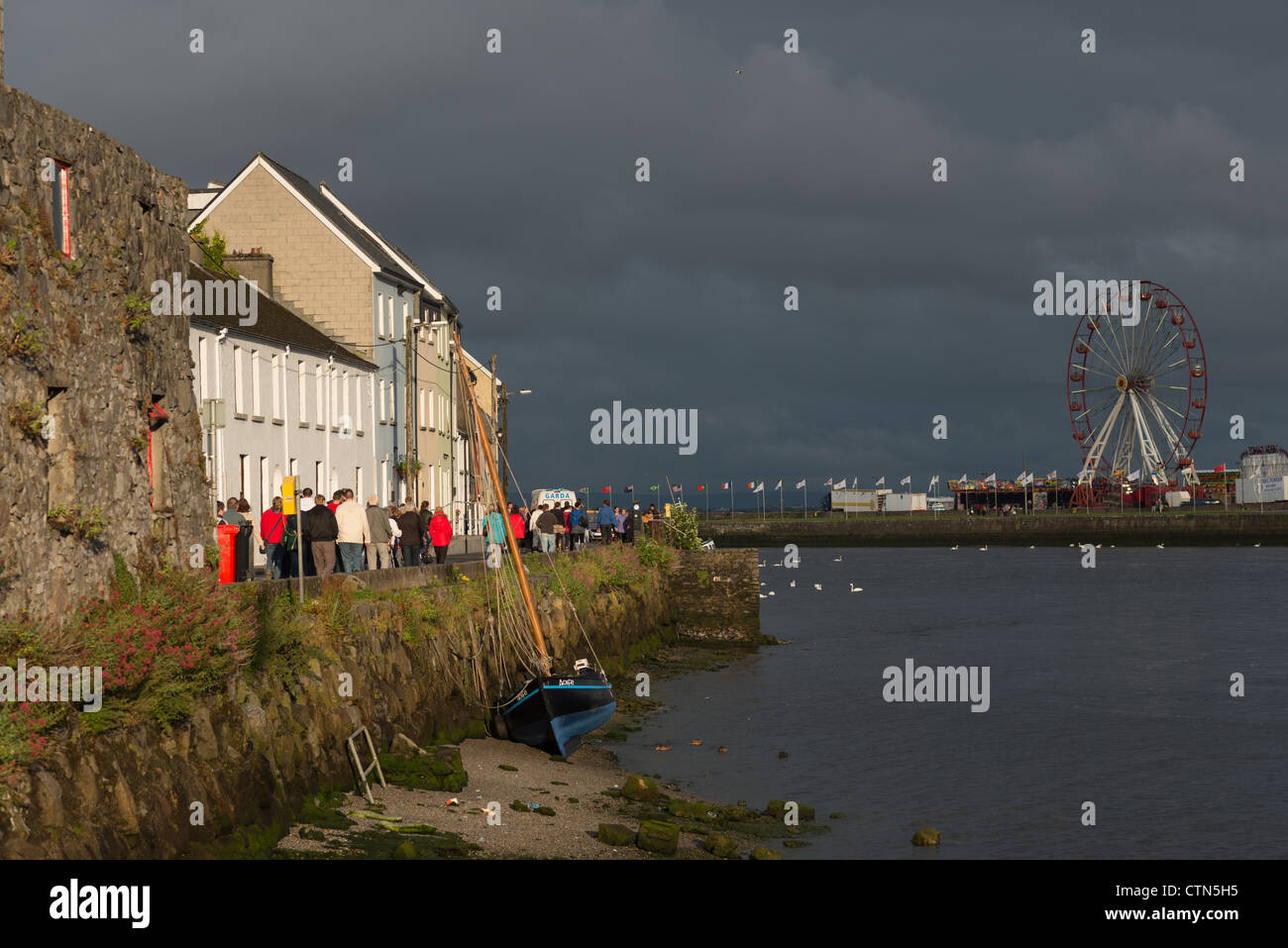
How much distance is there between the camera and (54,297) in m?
13.7

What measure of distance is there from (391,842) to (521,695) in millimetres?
8784

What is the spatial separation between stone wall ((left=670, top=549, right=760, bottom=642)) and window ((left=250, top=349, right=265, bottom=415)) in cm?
1441

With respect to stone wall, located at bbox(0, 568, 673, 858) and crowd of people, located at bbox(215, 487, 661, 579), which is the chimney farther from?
stone wall, located at bbox(0, 568, 673, 858)

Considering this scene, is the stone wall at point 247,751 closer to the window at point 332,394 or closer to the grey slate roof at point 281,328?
the grey slate roof at point 281,328


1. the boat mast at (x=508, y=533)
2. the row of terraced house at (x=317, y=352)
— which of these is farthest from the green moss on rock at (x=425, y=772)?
the row of terraced house at (x=317, y=352)

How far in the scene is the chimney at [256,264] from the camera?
55375 millimetres

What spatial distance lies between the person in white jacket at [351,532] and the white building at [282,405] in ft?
33.4

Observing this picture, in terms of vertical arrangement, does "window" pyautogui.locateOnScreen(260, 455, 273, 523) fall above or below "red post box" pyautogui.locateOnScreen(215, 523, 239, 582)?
above

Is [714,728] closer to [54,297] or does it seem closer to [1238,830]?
[1238,830]

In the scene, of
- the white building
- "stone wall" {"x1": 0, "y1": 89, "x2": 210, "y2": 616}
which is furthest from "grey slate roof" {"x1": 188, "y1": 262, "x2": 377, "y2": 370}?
"stone wall" {"x1": 0, "y1": 89, "x2": 210, "y2": 616}

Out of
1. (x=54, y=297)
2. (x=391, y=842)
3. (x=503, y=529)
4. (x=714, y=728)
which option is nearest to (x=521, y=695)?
(x=503, y=529)

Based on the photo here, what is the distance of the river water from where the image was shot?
70.6 feet

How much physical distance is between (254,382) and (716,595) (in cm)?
1641

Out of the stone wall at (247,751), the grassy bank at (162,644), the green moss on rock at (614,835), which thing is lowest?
the green moss on rock at (614,835)
